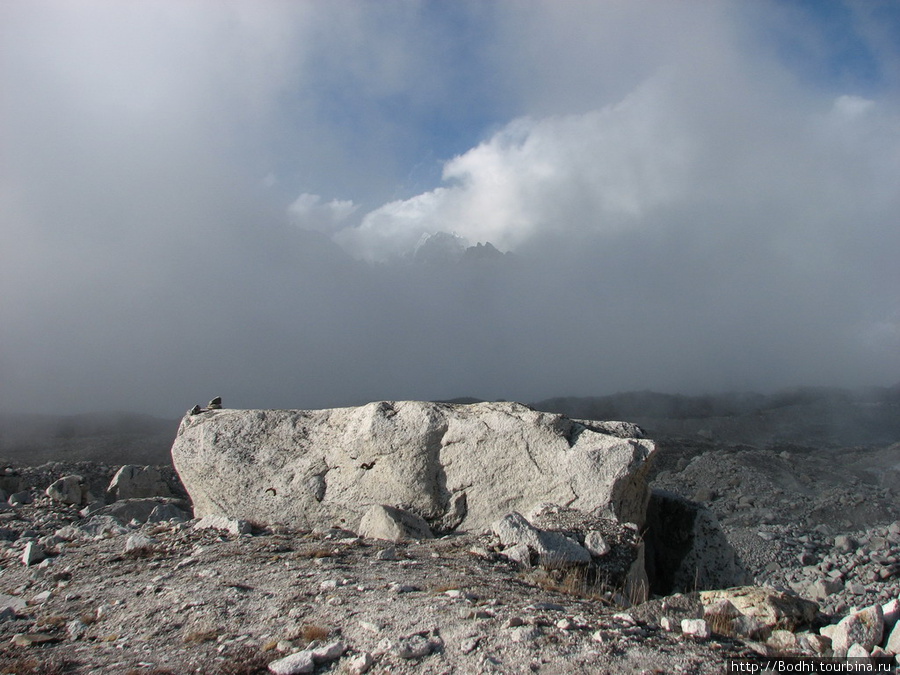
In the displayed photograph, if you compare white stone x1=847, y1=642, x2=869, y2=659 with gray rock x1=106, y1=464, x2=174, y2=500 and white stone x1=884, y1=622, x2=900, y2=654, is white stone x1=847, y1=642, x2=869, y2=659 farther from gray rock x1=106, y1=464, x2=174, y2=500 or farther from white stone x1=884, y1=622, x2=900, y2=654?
gray rock x1=106, y1=464, x2=174, y2=500

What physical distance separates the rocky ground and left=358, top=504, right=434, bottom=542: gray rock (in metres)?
0.34

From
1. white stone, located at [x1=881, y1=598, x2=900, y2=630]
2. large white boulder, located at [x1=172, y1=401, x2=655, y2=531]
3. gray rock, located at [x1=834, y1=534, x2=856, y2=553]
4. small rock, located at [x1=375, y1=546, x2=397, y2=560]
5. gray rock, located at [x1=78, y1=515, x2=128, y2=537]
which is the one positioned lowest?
gray rock, located at [x1=834, y1=534, x2=856, y2=553]

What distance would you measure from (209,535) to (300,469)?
62.8 inches

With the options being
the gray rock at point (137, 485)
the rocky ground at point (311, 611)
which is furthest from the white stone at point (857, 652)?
the gray rock at point (137, 485)

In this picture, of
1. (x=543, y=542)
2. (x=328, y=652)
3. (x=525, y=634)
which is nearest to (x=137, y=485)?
(x=543, y=542)

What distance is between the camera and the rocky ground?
405 centimetres

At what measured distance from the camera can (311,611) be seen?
493cm

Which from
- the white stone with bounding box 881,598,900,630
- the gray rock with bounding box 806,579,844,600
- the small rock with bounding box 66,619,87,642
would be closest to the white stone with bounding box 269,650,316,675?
the small rock with bounding box 66,619,87,642

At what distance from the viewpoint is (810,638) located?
4.42 meters

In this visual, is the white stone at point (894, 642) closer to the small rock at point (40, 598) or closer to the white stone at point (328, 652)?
the white stone at point (328, 652)

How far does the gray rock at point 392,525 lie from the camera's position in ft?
25.4

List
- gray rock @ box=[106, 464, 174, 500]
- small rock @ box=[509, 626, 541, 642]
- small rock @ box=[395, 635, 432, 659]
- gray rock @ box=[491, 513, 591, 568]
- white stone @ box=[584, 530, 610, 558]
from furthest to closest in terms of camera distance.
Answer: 1. gray rock @ box=[106, 464, 174, 500]
2. white stone @ box=[584, 530, 610, 558]
3. gray rock @ box=[491, 513, 591, 568]
4. small rock @ box=[509, 626, 541, 642]
5. small rock @ box=[395, 635, 432, 659]

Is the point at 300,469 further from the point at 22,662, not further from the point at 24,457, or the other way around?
the point at 24,457

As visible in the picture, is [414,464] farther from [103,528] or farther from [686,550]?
[686,550]
